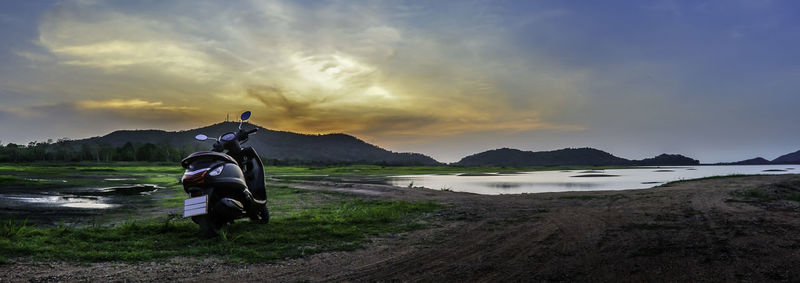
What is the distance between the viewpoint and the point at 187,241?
8781 mm

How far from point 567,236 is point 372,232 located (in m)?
4.50

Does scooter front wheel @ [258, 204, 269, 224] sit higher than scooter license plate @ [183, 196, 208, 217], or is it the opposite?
scooter license plate @ [183, 196, 208, 217]

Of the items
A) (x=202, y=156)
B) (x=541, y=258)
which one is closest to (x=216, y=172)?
(x=202, y=156)

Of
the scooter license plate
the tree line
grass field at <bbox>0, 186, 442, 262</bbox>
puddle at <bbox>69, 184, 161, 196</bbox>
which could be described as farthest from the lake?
the tree line

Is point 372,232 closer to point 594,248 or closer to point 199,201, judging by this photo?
point 199,201

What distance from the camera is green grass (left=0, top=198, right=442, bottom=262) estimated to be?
7.39 meters

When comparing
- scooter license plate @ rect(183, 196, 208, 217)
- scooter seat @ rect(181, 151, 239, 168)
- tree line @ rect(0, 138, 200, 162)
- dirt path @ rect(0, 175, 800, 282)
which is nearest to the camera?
dirt path @ rect(0, 175, 800, 282)

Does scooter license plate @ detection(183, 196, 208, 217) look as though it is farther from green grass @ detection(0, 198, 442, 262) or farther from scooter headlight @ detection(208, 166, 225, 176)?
green grass @ detection(0, 198, 442, 262)

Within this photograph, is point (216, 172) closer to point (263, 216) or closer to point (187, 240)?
point (187, 240)

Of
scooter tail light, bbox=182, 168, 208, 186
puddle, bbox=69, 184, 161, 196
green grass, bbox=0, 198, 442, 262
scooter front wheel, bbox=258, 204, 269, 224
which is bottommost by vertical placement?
puddle, bbox=69, 184, 161, 196

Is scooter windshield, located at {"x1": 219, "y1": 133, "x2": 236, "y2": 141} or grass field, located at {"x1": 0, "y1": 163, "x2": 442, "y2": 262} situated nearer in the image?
grass field, located at {"x1": 0, "y1": 163, "x2": 442, "y2": 262}

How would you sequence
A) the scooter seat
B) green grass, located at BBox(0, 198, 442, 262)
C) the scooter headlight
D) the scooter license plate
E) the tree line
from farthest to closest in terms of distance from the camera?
the tree line, the scooter seat, the scooter headlight, the scooter license plate, green grass, located at BBox(0, 198, 442, 262)

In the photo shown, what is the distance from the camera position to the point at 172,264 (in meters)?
6.96

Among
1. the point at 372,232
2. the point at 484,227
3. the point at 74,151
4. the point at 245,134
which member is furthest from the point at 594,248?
the point at 74,151
